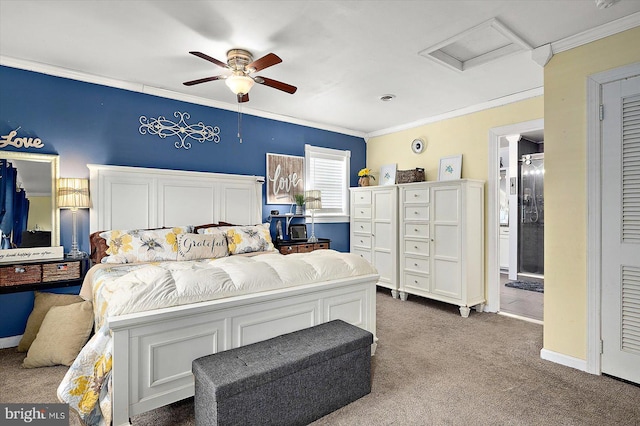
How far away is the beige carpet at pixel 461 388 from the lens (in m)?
2.04

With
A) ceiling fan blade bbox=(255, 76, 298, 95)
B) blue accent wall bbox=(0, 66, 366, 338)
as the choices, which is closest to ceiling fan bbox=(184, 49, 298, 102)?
ceiling fan blade bbox=(255, 76, 298, 95)

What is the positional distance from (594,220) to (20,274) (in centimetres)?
487

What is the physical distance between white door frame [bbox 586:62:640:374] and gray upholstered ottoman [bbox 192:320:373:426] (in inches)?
73.0

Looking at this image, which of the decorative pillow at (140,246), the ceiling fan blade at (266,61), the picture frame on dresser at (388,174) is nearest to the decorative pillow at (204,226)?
the decorative pillow at (140,246)

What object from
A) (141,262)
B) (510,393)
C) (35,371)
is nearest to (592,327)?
(510,393)

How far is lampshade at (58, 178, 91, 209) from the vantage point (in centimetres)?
318

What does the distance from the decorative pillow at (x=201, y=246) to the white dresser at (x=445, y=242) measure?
8.39 ft

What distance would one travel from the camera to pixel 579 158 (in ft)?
8.89

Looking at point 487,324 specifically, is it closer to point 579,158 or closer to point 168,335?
point 579,158

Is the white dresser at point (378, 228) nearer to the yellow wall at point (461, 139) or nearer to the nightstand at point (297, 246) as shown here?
the yellow wall at point (461, 139)

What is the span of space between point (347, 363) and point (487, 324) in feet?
7.92

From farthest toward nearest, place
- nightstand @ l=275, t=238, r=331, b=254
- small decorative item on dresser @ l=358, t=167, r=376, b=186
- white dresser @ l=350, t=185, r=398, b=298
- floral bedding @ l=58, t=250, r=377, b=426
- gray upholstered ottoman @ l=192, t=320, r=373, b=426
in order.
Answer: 1. small decorative item on dresser @ l=358, t=167, r=376, b=186
2. white dresser @ l=350, t=185, r=398, b=298
3. nightstand @ l=275, t=238, r=331, b=254
4. floral bedding @ l=58, t=250, r=377, b=426
5. gray upholstered ottoman @ l=192, t=320, r=373, b=426

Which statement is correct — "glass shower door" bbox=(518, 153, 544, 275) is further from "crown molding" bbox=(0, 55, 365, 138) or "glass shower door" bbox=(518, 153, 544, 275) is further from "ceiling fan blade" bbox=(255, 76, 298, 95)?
"ceiling fan blade" bbox=(255, 76, 298, 95)

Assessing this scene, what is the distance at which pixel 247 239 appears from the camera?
3.81 metres
